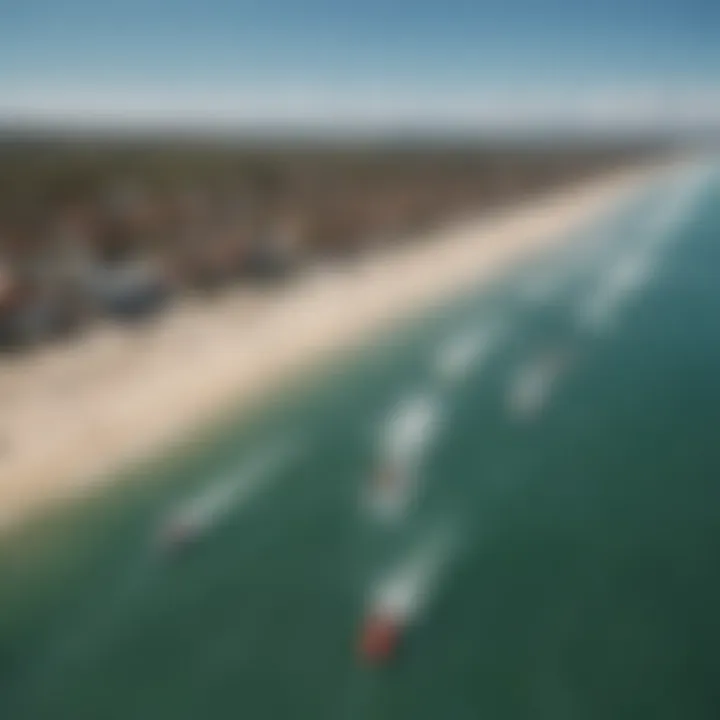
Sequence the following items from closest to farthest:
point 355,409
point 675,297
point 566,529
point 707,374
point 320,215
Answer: point 566,529, point 355,409, point 707,374, point 675,297, point 320,215

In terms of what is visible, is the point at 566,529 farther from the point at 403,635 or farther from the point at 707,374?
the point at 707,374

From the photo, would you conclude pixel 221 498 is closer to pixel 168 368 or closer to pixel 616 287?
pixel 168 368

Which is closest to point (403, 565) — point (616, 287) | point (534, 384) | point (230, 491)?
point (230, 491)

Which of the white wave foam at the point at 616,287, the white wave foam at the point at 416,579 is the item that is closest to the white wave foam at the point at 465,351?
the white wave foam at the point at 616,287

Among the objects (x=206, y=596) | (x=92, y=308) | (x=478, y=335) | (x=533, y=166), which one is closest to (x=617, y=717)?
(x=206, y=596)

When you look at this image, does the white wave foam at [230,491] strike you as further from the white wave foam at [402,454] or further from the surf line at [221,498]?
the white wave foam at [402,454]
